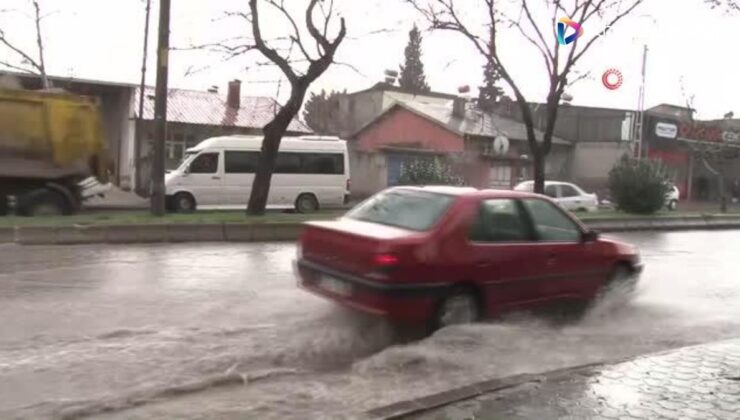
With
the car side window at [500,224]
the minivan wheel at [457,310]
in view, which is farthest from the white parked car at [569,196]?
the minivan wheel at [457,310]

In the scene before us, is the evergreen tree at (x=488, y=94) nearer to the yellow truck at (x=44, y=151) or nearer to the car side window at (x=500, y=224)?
the yellow truck at (x=44, y=151)

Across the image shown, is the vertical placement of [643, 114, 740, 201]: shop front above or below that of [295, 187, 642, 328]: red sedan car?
above

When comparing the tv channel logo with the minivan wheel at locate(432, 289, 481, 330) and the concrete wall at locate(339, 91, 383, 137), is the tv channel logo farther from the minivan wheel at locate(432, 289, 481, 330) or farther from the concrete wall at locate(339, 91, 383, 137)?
the concrete wall at locate(339, 91, 383, 137)

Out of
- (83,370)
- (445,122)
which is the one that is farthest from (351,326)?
(445,122)

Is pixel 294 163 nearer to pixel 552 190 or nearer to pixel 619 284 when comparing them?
pixel 552 190

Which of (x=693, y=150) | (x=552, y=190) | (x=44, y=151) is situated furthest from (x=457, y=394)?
(x=693, y=150)

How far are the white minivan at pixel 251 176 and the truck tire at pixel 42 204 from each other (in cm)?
483

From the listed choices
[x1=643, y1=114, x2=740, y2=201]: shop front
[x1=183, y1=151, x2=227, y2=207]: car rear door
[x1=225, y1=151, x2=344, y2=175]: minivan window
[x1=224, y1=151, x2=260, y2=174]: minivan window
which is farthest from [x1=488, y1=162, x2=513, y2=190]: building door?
[x1=183, y1=151, x2=227, y2=207]: car rear door

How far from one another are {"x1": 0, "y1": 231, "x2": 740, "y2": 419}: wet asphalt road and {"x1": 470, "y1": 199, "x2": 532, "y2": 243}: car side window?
836 mm

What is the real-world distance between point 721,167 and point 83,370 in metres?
46.5

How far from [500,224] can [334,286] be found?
1.71m

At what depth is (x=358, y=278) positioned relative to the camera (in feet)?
→ 22.8

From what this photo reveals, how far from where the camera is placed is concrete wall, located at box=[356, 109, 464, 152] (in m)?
42.2

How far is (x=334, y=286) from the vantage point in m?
7.30
